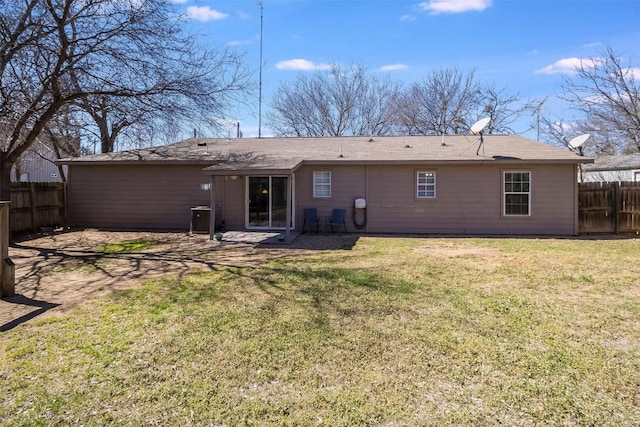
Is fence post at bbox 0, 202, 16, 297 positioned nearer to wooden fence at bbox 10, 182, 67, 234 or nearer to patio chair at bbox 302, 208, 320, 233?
wooden fence at bbox 10, 182, 67, 234

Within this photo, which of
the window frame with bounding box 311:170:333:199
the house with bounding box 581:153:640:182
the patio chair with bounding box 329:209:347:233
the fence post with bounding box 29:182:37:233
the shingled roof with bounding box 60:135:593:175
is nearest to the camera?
the shingled roof with bounding box 60:135:593:175

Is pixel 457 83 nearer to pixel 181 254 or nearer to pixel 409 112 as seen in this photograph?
pixel 409 112

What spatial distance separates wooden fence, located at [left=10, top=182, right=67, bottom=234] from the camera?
37.4 ft

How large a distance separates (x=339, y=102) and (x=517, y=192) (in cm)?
1796

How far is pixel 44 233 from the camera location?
12086 mm

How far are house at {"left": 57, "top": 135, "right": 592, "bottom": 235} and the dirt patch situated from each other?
1250 mm

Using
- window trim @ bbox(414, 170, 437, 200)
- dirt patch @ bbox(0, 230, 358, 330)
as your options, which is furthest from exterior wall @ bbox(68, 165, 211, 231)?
window trim @ bbox(414, 170, 437, 200)

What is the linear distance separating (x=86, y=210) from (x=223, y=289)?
10.2 meters

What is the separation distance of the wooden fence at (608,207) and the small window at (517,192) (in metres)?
1.66

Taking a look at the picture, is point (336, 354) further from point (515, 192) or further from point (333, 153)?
point (515, 192)

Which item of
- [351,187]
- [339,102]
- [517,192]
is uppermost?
[339,102]

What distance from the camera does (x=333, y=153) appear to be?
506 inches

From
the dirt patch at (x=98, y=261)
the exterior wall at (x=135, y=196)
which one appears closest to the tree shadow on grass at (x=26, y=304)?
the dirt patch at (x=98, y=261)

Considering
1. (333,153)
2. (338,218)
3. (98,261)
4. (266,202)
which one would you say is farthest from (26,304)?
(333,153)
